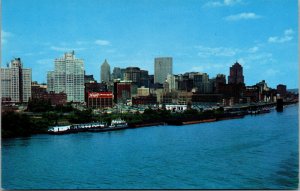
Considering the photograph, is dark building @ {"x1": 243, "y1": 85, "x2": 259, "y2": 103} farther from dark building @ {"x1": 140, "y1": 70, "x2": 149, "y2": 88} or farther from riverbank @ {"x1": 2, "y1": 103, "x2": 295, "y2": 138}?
dark building @ {"x1": 140, "y1": 70, "x2": 149, "y2": 88}

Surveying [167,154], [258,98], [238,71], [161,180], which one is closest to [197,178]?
[161,180]

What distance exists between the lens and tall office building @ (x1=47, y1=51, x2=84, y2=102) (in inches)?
178

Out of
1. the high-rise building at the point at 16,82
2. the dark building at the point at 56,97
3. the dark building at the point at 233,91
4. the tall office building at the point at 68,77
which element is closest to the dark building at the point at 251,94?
the dark building at the point at 233,91

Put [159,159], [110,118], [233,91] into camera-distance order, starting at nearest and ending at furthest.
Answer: [159,159] → [233,91] → [110,118]

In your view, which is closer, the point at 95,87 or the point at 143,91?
the point at 95,87

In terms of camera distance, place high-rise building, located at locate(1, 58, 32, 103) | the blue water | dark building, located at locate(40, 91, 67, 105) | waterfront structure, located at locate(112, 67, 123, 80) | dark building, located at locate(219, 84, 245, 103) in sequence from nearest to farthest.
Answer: the blue water < high-rise building, located at locate(1, 58, 32, 103) < waterfront structure, located at locate(112, 67, 123, 80) < dark building, located at locate(40, 91, 67, 105) < dark building, located at locate(219, 84, 245, 103)

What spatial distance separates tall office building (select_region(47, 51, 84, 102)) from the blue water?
1.58ft

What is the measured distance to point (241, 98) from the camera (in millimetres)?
5426

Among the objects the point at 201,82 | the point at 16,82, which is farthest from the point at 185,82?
the point at 16,82

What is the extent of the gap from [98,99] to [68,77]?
410 millimetres

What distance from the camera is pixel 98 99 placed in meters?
5.04

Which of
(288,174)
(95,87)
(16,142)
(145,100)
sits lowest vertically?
(288,174)

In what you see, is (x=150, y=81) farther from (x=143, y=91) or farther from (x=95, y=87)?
(x=95, y=87)

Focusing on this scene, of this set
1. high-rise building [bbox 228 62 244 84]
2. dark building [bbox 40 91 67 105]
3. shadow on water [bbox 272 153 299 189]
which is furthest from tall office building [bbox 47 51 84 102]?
shadow on water [bbox 272 153 299 189]
